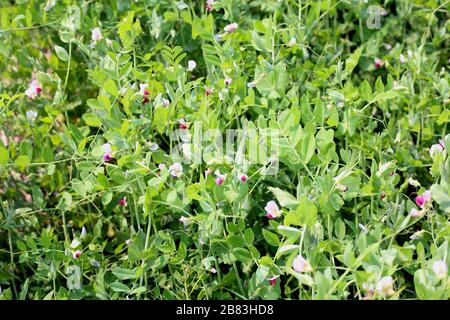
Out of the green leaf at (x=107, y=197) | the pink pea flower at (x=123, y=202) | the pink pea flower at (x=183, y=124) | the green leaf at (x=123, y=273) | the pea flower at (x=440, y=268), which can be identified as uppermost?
the pink pea flower at (x=183, y=124)

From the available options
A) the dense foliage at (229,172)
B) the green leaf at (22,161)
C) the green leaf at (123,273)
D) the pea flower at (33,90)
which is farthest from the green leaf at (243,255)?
the pea flower at (33,90)

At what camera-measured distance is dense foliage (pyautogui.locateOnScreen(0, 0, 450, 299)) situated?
1584mm

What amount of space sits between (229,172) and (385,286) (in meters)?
0.48

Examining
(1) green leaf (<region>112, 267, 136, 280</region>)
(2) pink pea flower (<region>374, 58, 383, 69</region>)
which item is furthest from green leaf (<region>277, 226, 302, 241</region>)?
(2) pink pea flower (<region>374, 58, 383, 69</region>)

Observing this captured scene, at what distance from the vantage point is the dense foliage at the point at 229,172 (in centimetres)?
158

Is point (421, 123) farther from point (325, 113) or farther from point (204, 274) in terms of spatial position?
point (204, 274)

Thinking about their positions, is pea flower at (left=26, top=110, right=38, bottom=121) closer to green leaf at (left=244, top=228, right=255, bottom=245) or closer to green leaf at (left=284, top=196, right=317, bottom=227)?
green leaf at (left=244, top=228, right=255, bottom=245)

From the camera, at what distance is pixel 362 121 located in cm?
199

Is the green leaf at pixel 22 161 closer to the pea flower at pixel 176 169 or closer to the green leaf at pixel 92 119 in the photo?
the green leaf at pixel 92 119

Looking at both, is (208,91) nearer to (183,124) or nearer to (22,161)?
(183,124)

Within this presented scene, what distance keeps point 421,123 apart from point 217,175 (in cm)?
66

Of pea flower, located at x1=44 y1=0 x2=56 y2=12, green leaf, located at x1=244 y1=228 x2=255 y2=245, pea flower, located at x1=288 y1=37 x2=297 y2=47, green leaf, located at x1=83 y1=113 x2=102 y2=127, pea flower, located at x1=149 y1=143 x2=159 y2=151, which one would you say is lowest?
green leaf, located at x1=244 y1=228 x2=255 y2=245

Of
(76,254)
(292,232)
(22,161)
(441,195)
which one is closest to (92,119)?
(22,161)
